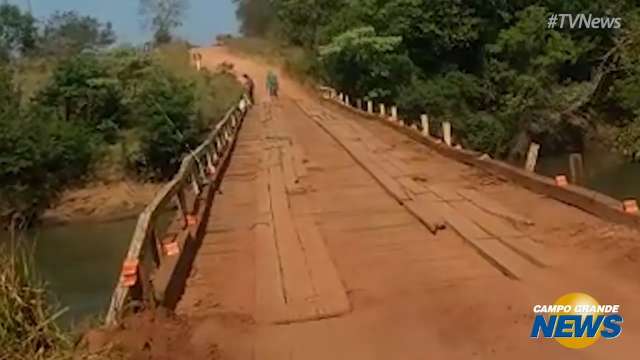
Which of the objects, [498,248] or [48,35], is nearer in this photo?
[498,248]

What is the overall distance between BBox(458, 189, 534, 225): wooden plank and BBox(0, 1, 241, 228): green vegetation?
22528 millimetres

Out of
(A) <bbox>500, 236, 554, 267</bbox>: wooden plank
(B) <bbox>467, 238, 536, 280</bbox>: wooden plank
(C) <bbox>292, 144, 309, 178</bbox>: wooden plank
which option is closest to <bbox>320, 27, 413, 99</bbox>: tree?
(C) <bbox>292, 144, 309, 178</bbox>: wooden plank

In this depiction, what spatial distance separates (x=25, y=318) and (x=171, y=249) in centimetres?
256

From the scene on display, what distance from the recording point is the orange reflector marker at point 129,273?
546 cm

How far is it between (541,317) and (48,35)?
213 ft

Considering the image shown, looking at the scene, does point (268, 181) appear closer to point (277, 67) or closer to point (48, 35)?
point (277, 67)

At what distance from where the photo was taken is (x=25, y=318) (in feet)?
15.3


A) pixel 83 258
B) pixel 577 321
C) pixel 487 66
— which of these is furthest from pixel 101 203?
pixel 577 321

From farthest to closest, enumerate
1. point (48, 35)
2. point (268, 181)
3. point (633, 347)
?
point (48, 35) < point (268, 181) < point (633, 347)

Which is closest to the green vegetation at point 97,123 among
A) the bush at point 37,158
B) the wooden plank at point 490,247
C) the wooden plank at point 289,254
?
the bush at point 37,158

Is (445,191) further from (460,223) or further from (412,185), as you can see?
(460,223)

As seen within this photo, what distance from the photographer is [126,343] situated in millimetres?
4984

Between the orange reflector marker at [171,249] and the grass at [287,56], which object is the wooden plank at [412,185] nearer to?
the orange reflector marker at [171,249]

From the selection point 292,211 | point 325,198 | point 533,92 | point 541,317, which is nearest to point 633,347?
point 541,317
